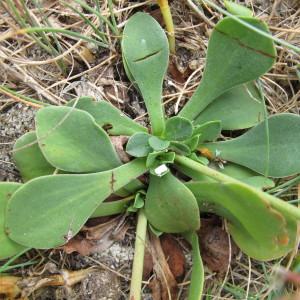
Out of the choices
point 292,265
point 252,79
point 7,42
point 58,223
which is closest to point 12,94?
point 7,42

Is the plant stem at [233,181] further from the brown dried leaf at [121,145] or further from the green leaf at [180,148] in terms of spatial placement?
the brown dried leaf at [121,145]

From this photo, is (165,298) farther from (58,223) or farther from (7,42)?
(7,42)

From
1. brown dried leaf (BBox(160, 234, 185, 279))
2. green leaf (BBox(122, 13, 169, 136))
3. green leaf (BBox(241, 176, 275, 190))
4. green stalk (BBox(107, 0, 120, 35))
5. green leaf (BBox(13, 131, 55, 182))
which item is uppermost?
green stalk (BBox(107, 0, 120, 35))

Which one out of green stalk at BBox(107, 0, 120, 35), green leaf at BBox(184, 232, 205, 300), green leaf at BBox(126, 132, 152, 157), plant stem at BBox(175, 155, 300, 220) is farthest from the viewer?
green stalk at BBox(107, 0, 120, 35)

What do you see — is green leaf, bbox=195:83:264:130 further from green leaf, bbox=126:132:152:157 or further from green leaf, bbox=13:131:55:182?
green leaf, bbox=13:131:55:182

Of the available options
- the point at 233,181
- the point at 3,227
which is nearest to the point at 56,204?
the point at 3,227

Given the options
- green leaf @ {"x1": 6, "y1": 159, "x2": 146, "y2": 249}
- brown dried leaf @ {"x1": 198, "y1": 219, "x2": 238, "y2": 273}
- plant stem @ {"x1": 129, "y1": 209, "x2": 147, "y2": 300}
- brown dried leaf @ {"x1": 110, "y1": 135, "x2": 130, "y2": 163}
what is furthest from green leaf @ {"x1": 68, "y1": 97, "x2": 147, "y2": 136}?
brown dried leaf @ {"x1": 198, "y1": 219, "x2": 238, "y2": 273}

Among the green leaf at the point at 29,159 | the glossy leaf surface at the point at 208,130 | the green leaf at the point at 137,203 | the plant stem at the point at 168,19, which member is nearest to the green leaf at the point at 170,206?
the green leaf at the point at 137,203
